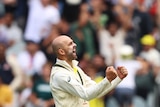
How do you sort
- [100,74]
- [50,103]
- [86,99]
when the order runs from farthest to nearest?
1. [100,74]
2. [50,103]
3. [86,99]

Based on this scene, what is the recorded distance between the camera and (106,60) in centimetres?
1892

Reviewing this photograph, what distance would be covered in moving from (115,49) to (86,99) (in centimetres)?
874

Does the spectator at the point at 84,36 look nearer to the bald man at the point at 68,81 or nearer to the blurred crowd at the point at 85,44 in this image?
the blurred crowd at the point at 85,44

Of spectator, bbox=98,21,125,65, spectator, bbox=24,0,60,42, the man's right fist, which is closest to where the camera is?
the man's right fist

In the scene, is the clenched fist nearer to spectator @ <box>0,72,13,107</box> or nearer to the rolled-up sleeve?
the rolled-up sleeve

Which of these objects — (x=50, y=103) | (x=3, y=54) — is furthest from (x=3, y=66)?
(x=50, y=103)

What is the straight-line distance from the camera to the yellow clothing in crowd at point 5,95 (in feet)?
55.5

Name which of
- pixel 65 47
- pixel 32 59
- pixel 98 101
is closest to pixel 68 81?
pixel 65 47

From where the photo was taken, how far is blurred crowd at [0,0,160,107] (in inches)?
689

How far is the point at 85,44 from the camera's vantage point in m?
19.1

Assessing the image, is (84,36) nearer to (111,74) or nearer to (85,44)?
(85,44)

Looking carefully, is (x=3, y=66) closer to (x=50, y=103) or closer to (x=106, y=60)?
(x=50, y=103)

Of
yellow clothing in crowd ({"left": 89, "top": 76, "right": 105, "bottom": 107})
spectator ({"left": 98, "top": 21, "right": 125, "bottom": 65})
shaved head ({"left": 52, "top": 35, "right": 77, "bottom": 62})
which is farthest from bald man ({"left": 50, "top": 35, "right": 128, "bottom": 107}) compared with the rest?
spectator ({"left": 98, "top": 21, "right": 125, "bottom": 65})

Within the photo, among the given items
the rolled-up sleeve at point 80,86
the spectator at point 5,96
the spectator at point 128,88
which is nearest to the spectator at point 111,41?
the spectator at point 128,88
